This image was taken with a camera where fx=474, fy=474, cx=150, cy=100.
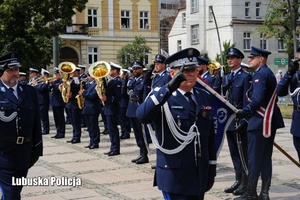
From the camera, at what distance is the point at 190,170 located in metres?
4.30

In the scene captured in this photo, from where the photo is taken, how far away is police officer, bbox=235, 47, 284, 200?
21.3 ft

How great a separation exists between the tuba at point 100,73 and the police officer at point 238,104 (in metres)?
4.38

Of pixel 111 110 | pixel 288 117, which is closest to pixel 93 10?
pixel 288 117

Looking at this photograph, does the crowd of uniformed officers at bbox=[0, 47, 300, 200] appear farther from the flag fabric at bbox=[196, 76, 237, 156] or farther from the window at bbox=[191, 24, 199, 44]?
the window at bbox=[191, 24, 199, 44]

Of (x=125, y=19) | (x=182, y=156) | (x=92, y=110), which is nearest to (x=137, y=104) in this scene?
(x=92, y=110)

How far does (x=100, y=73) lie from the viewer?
11547 millimetres

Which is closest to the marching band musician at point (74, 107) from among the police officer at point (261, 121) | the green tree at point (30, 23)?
the green tree at point (30, 23)

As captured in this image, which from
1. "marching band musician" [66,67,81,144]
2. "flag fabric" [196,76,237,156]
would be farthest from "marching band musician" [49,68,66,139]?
"flag fabric" [196,76,237,156]

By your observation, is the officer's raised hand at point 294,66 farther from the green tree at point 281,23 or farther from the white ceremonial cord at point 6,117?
the green tree at point 281,23

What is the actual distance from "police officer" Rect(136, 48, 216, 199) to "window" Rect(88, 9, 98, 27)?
40.1 meters

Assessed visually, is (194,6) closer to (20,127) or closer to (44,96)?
(44,96)

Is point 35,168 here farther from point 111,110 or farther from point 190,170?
point 190,170

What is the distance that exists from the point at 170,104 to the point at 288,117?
16285 millimetres

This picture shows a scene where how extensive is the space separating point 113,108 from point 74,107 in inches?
106
